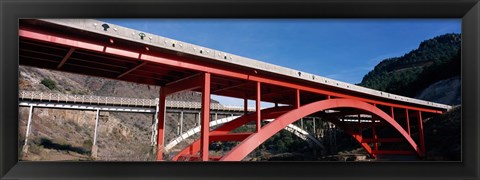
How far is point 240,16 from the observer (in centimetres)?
359

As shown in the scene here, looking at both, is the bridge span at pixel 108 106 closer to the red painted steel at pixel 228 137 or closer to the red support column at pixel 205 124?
the red painted steel at pixel 228 137

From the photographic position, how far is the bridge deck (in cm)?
695

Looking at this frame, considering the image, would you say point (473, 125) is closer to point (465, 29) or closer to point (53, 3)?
point (465, 29)

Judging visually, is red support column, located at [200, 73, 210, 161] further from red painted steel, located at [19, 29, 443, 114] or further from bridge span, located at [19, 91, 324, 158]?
bridge span, located at [19, 91, 324, 158]

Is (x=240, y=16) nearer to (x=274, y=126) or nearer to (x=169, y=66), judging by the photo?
(x=169, y=66)

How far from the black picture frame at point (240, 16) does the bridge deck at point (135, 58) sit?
2779mm

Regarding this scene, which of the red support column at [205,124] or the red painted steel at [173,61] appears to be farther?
the red support column at [205,124]

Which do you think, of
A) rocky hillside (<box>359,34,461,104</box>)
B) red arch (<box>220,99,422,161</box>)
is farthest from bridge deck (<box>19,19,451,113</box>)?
rocky hillside (<box>359,34,461,104</box>)

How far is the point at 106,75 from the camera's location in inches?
427

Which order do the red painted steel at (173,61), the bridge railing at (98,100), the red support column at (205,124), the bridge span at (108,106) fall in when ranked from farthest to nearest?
the bridge railing at (98,100) < the bridge span at (108,106) < the red support column at (205,124) < the red painted steel at (173,61)

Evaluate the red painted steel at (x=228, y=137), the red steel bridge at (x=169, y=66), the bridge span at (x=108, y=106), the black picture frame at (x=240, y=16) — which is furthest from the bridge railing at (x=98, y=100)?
the black picture frame at (x=240, y=16)

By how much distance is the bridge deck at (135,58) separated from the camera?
6.95 m

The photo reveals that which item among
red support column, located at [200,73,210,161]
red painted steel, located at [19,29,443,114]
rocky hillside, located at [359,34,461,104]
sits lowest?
red support column, located at [200,73,210,161]

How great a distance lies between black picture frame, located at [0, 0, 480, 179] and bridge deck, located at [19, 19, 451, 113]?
278 cm
